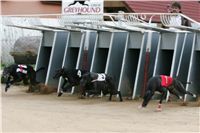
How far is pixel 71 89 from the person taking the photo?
16.9m

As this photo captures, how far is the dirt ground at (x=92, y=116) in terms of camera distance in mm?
9453

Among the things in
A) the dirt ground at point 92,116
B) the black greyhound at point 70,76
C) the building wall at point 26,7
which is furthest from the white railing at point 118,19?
the building wall at point 26,7

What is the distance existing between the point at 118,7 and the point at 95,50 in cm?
1139

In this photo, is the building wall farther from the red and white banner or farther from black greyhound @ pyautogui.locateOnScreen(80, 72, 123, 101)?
black greyhound @ pyautogui.locateOnScreen(80, 72, 123, 101)

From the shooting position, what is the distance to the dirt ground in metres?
9.45

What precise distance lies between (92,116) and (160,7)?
52.0 ft

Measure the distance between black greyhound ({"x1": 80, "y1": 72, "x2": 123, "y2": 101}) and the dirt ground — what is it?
263mm

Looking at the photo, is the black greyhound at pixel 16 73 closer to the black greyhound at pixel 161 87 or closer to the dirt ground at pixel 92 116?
the dirt ground at pixel 92 116

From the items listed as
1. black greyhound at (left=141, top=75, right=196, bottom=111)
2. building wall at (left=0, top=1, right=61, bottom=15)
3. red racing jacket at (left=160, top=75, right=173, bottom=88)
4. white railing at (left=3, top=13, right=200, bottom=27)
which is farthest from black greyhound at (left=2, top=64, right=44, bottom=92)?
building wall at (left=0, top=1, right=61, bottom=15)

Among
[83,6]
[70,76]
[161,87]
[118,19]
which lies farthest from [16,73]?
[161,87]

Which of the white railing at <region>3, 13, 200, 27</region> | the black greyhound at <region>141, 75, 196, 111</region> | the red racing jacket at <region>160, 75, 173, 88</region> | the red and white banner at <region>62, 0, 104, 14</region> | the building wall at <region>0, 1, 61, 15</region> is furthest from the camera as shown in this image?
the building wall at <region>0, 1, 61, 15</region>

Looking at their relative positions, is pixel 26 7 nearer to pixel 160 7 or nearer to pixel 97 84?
pixel 160 7

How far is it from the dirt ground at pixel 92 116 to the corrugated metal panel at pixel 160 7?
12.0m

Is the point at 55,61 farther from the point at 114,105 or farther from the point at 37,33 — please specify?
the point at 37,33
